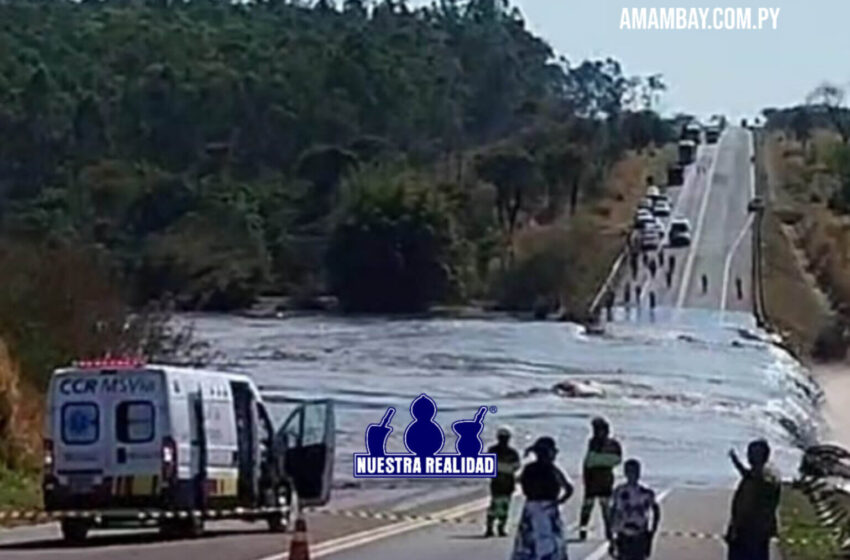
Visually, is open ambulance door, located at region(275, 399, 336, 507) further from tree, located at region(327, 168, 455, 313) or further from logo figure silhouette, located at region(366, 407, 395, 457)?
tree, located at region(327, 168, 455, 313)

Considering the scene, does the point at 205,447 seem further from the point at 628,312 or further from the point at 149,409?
the point at 628,312

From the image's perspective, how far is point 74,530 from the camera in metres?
26.5

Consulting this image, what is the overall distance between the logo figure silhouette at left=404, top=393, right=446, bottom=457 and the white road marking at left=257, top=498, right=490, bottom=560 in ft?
42.4

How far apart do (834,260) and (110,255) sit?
38.1 m

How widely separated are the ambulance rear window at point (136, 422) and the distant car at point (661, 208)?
6994 cm

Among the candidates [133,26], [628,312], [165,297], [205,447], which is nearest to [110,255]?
[165,297]

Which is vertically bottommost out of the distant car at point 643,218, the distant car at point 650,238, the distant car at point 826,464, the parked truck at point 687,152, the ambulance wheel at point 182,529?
the distant car at point 826,464

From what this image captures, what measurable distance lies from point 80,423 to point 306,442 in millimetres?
3401

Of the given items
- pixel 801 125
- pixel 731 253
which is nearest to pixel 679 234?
pixel 731 253

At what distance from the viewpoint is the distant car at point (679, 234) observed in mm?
92188

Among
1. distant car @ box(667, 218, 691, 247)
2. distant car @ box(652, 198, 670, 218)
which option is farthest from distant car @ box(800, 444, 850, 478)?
distant car @ box(652, 198, 670, 218)

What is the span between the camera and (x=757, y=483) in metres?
15.0

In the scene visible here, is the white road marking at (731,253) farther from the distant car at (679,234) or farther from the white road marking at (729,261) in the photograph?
the distant car at (679,234)

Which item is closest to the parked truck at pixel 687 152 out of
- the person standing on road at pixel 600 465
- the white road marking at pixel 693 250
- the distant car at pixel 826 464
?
the white road marking at pixel 693 250
